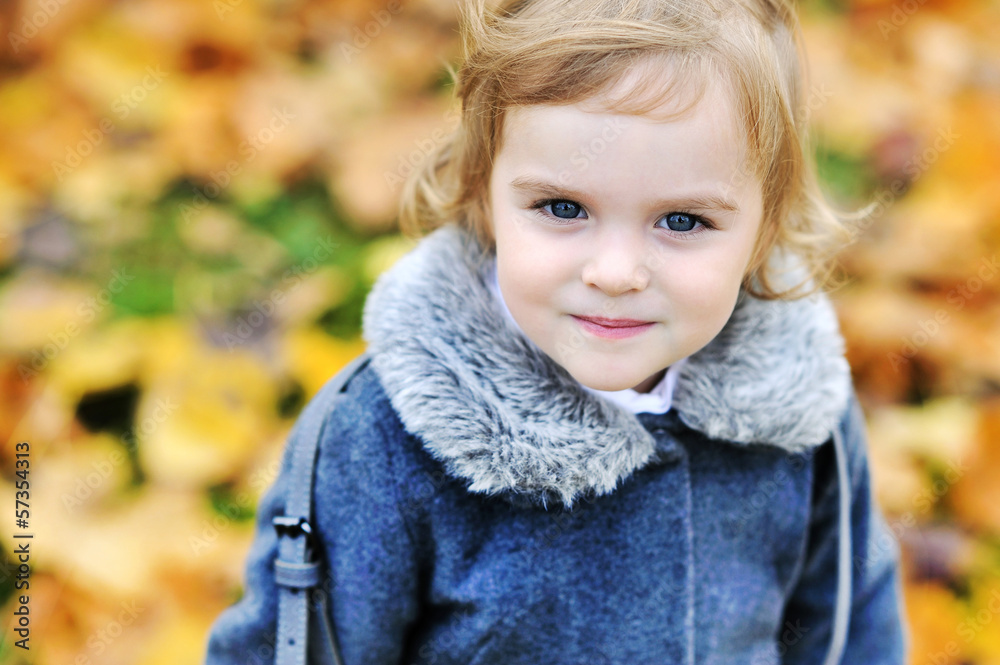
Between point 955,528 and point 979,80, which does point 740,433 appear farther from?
point 979,80

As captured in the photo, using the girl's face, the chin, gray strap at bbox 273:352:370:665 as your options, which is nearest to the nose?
the girl's face

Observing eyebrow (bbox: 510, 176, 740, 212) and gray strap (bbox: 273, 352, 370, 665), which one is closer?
eyebrow (bbox: 510, 176, 740, 212)

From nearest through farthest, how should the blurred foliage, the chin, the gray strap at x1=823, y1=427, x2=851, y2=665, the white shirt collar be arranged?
1. the chin
2. the white shirt collar
3. the gray strap at x1=823, y1=427, x2=851, y2=665
4. the blurred foliage

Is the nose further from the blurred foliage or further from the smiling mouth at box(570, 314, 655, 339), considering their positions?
the blurred foliage

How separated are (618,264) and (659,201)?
7 centimetres

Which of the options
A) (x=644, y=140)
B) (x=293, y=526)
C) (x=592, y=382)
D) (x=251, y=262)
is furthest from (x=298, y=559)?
(x=251, y=262)

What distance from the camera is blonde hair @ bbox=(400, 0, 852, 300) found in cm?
78

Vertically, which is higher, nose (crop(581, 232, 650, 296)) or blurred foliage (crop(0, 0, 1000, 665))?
blurred foliage (crop(0, 0, 1000, 665))

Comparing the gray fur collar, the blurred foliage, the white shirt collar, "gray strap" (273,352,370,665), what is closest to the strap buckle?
"gray strap" (273,352,370,665)

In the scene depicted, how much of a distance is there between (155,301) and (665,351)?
1357 mm

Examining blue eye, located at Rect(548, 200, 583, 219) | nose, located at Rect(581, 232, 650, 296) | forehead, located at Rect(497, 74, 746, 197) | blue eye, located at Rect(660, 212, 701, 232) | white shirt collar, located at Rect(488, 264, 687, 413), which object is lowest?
white shirt collar, located at Rect(488, 264, 687, 413)

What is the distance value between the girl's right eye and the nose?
0.04 m

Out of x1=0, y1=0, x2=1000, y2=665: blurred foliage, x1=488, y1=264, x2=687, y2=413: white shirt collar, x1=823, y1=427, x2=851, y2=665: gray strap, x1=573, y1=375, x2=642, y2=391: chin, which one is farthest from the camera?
x1=0, y1=0, x2=1000, y2=665: blurred foliage

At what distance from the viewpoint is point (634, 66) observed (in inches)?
30.7
